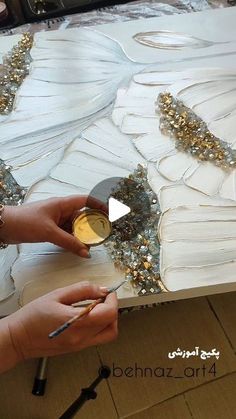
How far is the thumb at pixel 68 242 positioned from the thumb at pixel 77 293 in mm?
80

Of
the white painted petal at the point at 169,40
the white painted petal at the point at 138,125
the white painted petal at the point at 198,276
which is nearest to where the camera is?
the white painted petal at the point at 198,276

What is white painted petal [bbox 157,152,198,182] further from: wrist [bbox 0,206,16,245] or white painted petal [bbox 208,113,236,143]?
wrist [bbox 0,206,16,245]

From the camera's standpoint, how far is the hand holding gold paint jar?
0.87 m

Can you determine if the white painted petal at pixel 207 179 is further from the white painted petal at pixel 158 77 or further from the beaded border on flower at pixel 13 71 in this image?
the beaded border on flower at pixel 13 71

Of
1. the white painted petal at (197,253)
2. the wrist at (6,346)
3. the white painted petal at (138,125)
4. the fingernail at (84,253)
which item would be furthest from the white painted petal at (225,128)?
the wrist at (6,346)

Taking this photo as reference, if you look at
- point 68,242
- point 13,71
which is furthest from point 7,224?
point 13,71

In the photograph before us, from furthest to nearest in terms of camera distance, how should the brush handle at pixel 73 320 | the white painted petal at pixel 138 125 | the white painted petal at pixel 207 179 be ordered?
the white painted petal at pixel 138 125, the white painted petal at pixel 207 179, the brush handle at pixel 73 320

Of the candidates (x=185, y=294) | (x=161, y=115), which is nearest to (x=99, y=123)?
(x=161, y=115)

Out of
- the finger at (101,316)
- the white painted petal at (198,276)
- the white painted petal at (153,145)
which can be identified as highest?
the white painted petal at (153,145)

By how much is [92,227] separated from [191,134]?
0.31 meters

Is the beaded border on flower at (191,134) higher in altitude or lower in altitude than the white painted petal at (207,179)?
higher

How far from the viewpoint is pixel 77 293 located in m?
0.77

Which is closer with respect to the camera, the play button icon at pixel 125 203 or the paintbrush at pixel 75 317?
the paintbrush at pixel 75 317

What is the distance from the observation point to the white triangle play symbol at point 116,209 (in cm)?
90
